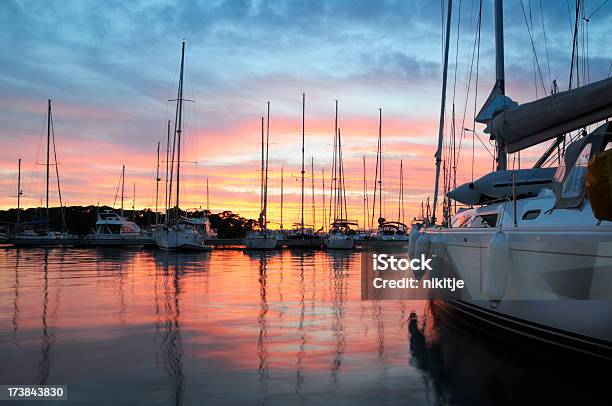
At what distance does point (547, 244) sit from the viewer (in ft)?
23.2

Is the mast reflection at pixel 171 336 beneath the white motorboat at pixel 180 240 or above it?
beneath

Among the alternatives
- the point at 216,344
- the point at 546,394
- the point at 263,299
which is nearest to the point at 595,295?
the point at 546,394

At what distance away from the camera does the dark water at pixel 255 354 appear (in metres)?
6.00

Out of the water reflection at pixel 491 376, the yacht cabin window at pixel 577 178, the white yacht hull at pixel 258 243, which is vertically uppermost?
the yacht cabin window at pixel 577 178

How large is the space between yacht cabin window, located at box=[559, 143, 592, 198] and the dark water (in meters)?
2.22

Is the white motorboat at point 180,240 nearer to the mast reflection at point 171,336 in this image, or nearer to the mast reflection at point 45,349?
the mast reflection at point 171,336

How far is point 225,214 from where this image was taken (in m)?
146

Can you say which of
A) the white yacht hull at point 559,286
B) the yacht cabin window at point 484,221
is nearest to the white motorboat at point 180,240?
the yacht cabin window at point 484,221

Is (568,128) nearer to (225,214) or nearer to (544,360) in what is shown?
(544,360)

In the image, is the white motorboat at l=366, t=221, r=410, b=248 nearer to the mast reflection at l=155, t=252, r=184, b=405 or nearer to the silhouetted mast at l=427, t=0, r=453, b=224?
the silhouetted mast at l=427, t=0, r=453, b=224

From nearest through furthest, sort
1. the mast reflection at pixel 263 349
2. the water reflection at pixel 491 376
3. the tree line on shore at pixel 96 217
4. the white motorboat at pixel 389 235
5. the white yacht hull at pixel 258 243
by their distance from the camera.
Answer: the water reflection at pixel 491 376 → the mast reflection at pixel 263 349 → the white yacht hull at pixel 258 243 → the white motorboat at pixel 389 235 → the tree line on shore at pixel 96 217

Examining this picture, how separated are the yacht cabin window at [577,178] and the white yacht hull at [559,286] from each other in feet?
2.61

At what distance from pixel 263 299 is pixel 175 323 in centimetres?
376

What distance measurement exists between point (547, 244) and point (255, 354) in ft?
12.8
